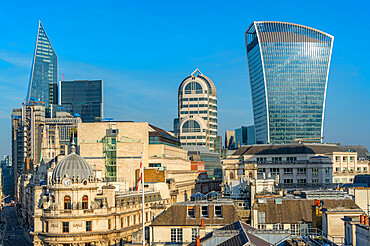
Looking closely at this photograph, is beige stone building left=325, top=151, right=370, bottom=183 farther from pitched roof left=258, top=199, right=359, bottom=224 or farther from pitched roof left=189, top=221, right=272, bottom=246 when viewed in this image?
pitched roof left=189, top=221, right=272, bottom=246

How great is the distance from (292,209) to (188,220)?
42.0ft

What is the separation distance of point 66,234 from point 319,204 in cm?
4171

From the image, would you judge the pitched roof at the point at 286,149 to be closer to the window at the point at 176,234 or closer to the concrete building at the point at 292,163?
the concrete building at the point at 292,163

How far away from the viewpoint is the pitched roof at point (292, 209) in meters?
61.9

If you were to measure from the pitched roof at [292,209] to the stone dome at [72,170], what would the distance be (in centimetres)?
3733

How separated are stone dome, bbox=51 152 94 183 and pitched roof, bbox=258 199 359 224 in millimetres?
37329

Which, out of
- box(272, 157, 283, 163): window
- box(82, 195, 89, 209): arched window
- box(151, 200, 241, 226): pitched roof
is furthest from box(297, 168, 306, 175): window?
box(151, 200, 241, 226): pitched roof

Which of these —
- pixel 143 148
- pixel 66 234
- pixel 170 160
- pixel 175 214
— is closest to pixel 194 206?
pixel 175 214

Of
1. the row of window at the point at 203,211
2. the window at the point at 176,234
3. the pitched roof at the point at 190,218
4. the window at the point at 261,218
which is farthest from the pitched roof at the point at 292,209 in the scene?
the window at the point at 176,234

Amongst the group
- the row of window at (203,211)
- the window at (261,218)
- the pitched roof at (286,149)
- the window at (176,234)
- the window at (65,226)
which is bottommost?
the window at (65,226)

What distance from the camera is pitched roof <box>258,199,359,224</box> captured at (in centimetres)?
6191

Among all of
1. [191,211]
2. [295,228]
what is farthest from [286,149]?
[295,228]

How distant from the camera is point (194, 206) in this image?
63438 millimetres

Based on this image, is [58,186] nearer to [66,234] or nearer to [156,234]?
[66,234]
